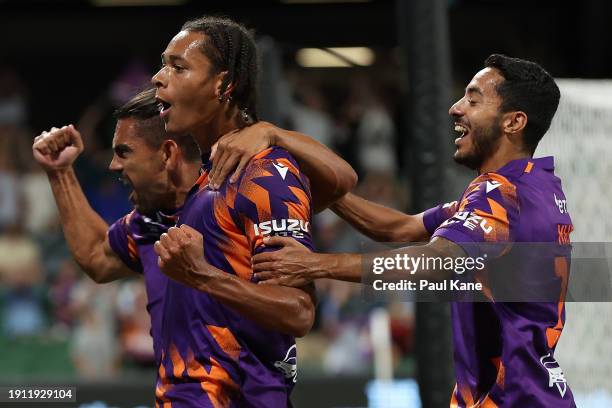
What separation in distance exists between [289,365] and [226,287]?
48cm

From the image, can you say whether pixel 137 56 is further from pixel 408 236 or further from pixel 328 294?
pixel 408 236

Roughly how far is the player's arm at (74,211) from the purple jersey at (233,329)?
102 centimetres

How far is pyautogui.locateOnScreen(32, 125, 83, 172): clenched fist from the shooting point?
4.58 meters

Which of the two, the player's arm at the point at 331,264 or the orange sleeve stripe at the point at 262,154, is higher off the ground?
the orange sleeve stripe at the point at 262,154

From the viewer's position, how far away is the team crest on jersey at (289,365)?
146 inches

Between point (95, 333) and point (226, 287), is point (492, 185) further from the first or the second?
point (95, 333)

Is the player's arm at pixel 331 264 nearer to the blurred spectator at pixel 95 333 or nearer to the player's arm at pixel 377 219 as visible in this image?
the player's arm at pixel 377 219

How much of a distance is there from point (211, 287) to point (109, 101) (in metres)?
11.4

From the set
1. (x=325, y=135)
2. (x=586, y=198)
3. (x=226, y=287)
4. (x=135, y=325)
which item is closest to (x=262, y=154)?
(x=226, y=287)

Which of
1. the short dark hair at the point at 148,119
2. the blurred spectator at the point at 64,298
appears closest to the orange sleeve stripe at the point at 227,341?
the short dark hair at the point at 148,119

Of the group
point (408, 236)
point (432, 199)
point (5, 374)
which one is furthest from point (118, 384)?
point (408, 236)

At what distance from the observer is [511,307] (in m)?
3.84

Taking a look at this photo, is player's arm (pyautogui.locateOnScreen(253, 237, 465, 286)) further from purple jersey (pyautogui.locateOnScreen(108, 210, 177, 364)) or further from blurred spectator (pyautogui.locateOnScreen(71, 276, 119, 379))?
blurred spectator (pyautogui.locateOnScreen(71, 276, 119, 379))

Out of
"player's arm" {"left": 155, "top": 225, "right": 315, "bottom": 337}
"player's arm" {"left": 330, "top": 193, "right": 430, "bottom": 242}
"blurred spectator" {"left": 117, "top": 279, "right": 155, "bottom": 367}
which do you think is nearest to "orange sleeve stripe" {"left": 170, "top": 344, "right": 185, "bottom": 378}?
"player's arm" {"left": 155, "top": 225, "right": 315, "bottom": 337}
